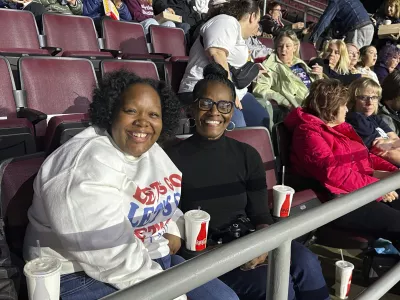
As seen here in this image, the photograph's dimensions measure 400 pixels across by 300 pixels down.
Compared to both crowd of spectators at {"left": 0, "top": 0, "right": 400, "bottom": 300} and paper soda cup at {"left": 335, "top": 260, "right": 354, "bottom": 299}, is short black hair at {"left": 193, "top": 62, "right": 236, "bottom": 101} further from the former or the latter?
paper soda cup at {"left": 335, "top": 260, "right": 354, "bottom": 299}

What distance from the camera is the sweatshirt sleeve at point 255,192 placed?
197 centimetres

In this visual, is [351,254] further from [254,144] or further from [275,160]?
[254,144]

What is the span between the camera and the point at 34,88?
9.41 ft

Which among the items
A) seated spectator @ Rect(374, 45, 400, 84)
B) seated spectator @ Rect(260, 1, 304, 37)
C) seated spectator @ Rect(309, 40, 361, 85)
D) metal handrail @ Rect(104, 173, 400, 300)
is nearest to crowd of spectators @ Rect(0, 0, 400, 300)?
metal handrail @ Rect(104, 173, 400, 300)

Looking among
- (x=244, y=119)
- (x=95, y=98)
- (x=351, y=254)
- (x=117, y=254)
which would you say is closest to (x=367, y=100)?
(x=244, y=119)

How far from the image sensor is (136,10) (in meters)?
5.96

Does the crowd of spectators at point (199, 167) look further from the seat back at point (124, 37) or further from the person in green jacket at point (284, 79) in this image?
the seat back at point (124, 37)

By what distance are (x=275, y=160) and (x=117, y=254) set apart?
58.9 inches

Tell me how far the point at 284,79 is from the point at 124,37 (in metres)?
1.97

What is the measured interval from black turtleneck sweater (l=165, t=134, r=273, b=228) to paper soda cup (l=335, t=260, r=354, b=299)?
0.60 meters

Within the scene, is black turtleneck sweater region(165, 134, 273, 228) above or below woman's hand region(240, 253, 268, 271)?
above

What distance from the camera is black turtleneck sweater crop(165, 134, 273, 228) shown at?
188cm

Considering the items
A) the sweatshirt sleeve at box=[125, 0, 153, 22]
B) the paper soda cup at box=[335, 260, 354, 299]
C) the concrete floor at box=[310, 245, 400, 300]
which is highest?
the sweatshirt sleeve at box=[125, 0, 153, 22]

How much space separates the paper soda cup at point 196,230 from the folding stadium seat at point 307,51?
16.2 ft
